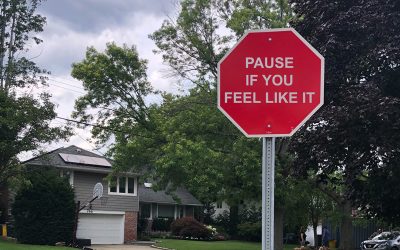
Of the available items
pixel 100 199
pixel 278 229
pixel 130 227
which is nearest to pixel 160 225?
pixel 130 227

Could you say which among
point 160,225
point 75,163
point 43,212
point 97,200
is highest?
point 75,163

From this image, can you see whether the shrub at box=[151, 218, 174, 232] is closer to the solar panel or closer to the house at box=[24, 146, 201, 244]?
the house at box=[24, 146, 201, 244]

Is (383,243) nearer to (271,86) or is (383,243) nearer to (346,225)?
(346,225)

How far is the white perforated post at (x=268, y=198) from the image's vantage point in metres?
3.55

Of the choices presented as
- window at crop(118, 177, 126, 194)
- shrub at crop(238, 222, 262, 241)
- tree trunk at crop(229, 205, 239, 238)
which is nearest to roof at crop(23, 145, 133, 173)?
window at crop(118, 177, 126, 194)

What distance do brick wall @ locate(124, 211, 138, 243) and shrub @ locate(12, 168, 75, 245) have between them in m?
9.24

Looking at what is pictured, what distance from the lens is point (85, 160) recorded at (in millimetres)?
37844

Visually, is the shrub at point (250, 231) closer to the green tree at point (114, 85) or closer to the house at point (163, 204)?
the house at point (163, 204)

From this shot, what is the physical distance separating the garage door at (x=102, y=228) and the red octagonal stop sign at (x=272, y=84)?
34.4 m

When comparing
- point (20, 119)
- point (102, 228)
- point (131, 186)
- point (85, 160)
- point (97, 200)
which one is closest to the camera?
point (20, 119)

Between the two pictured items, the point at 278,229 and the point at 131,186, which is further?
the point at 131,186

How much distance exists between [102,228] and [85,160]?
15.5ft

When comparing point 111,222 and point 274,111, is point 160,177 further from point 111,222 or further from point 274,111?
point 274,111

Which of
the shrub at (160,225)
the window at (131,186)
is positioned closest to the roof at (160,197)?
the shrub at (160,225)
